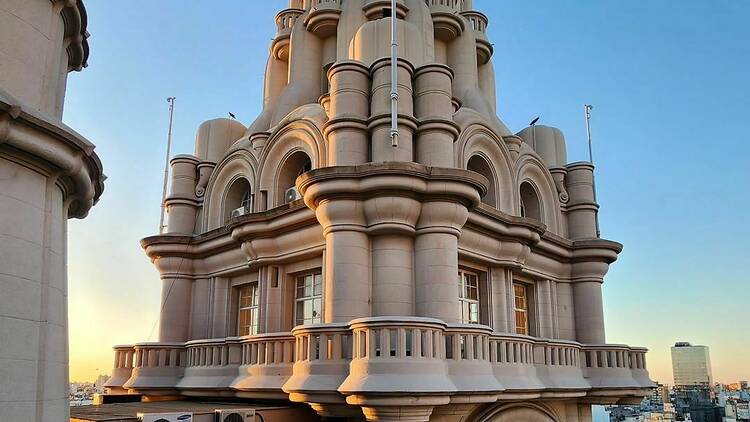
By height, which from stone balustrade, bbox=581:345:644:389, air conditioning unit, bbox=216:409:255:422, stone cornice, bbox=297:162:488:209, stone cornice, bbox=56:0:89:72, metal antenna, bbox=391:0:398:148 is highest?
metal antenna, bbox=391:0:398:148

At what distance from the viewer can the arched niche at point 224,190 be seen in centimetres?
2297

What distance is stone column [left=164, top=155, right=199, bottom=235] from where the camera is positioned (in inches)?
934

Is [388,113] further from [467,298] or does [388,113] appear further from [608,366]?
[608,366]

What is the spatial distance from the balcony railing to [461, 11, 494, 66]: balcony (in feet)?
40.3

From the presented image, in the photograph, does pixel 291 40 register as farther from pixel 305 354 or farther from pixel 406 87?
pixel 305 354

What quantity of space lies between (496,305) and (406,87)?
700cm

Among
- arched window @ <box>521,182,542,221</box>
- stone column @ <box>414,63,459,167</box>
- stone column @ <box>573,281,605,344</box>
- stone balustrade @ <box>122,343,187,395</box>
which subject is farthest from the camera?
arched window @ <box>521,182,542,221</box>

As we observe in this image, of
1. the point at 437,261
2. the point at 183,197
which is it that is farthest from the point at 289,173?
the point at 437,261

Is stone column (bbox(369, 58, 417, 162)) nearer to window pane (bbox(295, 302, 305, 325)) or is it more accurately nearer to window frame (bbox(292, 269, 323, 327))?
window frame (bbox(292, 269, 323, 327))

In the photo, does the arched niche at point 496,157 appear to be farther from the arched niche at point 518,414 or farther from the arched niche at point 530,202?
the arched niche at point 518,414

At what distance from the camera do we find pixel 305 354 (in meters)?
14.6

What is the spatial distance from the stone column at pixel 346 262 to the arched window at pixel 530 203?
918cm

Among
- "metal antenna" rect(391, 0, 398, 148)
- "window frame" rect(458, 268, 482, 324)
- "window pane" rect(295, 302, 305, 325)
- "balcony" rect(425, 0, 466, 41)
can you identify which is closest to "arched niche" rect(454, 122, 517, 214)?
"window frame" rect(458, 268, 482, 324)

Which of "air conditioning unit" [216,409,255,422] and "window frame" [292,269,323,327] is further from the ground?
"window frame" [292,269,323,327]
